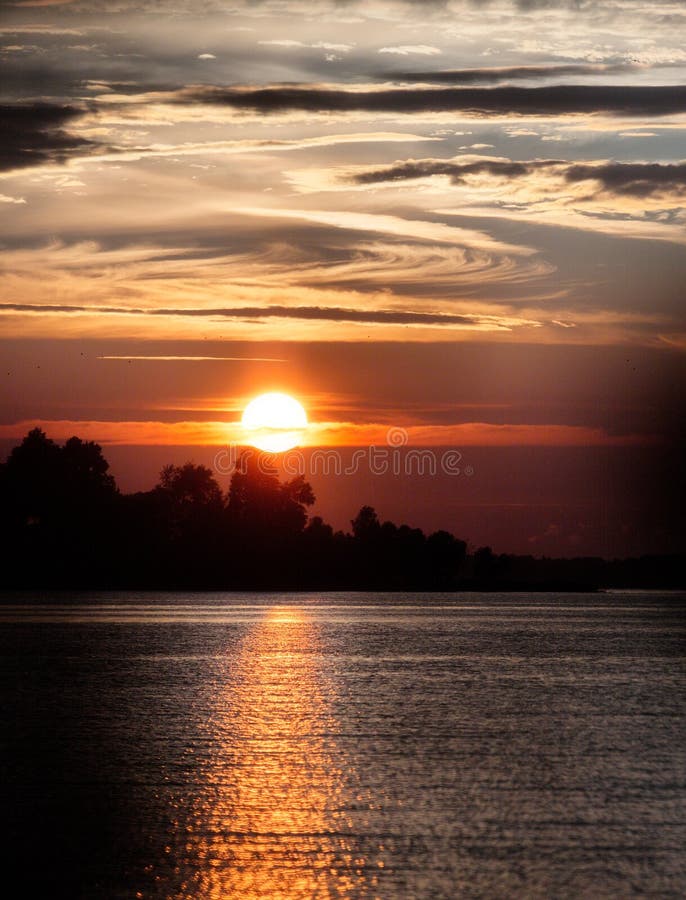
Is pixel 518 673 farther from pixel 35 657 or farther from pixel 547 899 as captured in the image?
pixel 547 899

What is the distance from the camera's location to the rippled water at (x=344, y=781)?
2089 cm

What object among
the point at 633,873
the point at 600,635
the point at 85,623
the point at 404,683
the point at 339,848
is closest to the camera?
the point at 633,873

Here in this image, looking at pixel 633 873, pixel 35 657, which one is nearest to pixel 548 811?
pixel 633 873

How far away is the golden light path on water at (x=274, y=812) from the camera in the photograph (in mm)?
20078

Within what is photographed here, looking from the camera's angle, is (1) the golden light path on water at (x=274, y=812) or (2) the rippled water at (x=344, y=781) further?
(2) the rippled water at (x=344, y=781)

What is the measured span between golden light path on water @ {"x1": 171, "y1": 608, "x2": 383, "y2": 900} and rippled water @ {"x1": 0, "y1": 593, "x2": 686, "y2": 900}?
71 millimetres

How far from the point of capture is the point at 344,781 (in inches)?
1177

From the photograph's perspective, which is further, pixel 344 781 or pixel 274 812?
pixel 344 781

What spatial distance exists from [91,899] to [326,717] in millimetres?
25312

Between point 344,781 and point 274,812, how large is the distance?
14.0 feet

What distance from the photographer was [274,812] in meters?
25.9

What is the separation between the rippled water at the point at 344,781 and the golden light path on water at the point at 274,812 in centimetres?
7

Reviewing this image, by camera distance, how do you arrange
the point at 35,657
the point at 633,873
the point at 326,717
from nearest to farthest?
1. the point at 633,873
2. the point at 326,717
3. the point at 35,657

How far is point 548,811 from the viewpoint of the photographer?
26.5 m
